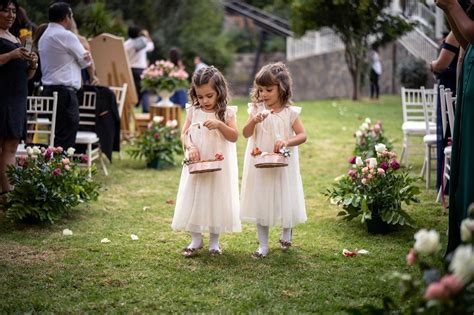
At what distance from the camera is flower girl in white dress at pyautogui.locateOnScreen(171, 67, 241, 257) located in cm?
535

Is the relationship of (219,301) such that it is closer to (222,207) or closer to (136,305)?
(136,305)

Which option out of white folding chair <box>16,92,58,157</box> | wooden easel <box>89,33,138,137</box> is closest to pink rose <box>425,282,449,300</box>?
white folding chair <box>16,92,58,157</box>

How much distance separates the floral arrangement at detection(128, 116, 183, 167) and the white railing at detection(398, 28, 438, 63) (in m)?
12.4

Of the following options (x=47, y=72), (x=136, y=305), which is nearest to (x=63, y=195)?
(x=47, y=72)

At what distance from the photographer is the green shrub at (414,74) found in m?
21.5

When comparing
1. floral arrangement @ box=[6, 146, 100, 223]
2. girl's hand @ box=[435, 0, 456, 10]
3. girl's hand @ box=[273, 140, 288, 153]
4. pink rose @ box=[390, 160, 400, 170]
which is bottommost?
floral arrangement @ box=[6, 146, 100, 223]

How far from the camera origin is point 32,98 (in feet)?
24.9

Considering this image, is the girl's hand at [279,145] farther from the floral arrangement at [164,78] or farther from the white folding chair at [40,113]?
the floral arrangement at [164,78]

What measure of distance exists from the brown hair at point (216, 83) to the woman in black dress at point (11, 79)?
6.30 ft

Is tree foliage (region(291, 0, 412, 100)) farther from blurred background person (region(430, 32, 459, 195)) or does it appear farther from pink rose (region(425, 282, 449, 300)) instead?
pink rose (region(425, 282, 449, 300))

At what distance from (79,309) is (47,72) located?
4.31 m

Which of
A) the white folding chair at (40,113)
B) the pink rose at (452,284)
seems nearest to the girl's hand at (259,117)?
the white folding chair at (40,113)

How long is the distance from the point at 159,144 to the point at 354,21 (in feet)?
38.0

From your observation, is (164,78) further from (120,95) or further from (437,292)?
(437,292)
